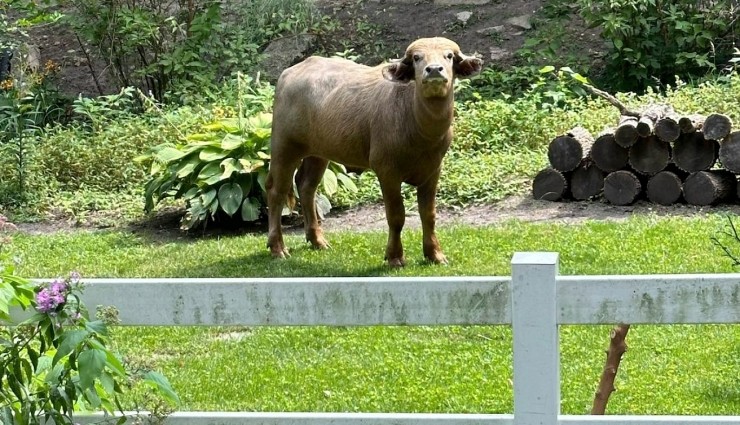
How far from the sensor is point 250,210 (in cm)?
1199

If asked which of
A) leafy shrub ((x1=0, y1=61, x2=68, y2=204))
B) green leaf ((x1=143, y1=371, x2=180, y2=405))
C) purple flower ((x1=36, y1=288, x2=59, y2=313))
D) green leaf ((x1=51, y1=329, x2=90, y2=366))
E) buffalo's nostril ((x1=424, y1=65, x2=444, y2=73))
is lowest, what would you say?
leafy shrub ((x1=0, y1=61, x2=68, y2=204))

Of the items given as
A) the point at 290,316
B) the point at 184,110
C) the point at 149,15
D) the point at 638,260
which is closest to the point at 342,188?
the point at 184,110

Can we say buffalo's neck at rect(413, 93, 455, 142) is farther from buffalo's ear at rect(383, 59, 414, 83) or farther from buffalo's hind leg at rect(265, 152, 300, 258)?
buffalo's hind leg at rect(265, 152, 300, 258)

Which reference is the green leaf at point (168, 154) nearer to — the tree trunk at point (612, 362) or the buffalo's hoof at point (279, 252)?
the buffalo's hoof at point (279, 252)

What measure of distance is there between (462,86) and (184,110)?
148 inches

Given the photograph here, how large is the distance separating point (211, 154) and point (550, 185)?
3.55m

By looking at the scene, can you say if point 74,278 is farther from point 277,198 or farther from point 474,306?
point 277,198

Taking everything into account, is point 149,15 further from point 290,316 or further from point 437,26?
point 290,316

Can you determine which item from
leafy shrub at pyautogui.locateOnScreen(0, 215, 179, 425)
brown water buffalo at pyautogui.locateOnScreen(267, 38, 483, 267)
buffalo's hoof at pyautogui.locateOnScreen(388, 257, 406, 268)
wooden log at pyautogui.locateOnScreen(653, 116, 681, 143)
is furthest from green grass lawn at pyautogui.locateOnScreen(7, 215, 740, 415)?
wooden log at pyautogui.locateOnScreen(653, 116, 681, 143)

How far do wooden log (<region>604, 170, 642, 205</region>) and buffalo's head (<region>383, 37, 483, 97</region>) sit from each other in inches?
107

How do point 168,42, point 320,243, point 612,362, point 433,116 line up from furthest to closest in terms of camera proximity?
point 168,42, point 320,243, point 433,116, point 612,362

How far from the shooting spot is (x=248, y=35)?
17953 mm

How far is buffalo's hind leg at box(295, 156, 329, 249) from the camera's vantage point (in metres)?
11.0

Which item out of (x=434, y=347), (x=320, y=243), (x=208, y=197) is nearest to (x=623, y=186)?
(x=320, y=243)
